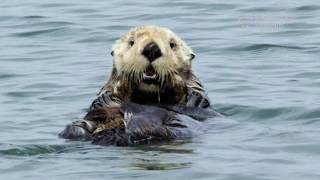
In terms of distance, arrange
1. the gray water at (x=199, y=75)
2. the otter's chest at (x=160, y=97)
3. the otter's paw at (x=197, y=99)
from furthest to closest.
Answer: the otter's paw at (x=197, y=99)
the otter's chest at (x=160, y=97)
the gray water at (x=199, y=75)

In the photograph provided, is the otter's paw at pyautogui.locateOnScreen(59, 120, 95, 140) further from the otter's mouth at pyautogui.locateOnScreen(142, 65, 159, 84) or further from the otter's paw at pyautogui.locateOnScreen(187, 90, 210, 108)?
the otter's paw at pyautogui.locateOnScreen(187, 90, 210, 108)

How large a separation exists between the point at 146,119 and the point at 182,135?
303mm

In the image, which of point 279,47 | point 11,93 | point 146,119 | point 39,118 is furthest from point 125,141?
point 279,47

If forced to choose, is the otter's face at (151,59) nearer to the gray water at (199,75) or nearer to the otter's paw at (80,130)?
the gray water at (199,75)

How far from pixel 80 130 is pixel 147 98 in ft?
2.46

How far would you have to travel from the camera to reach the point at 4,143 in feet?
21.7

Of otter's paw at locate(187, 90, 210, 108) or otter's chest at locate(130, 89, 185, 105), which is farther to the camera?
otter's paw at locate(187, 90, 210, 108)

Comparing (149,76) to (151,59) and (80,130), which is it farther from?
(80,130)

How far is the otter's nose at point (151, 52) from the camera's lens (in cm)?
686

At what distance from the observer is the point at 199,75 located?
9289 millimetres

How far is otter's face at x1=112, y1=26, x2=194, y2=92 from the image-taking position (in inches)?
272

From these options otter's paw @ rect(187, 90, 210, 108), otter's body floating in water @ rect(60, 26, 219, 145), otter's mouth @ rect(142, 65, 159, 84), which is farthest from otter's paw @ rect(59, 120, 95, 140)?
otter's paw @ rect(187, 90, 210, 108)

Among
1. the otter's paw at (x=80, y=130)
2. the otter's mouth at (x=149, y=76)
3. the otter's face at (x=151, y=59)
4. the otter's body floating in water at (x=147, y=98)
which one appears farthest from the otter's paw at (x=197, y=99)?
the otter's paw at (x=80, y=130)

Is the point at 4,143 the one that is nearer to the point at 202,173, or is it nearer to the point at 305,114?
the point at 202,173
